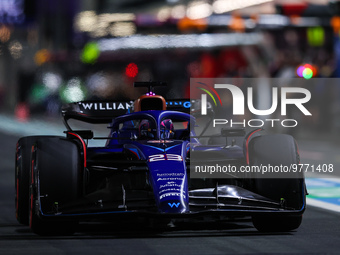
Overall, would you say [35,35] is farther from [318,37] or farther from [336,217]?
[336,217]

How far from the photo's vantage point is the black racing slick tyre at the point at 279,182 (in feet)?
28.7

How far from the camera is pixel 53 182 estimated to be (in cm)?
854

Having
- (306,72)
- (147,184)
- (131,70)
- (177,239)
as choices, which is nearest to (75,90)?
(306,72)

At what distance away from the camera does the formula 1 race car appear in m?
8.34

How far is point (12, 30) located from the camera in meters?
84.2

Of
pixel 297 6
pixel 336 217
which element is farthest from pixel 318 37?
pixel 336 217

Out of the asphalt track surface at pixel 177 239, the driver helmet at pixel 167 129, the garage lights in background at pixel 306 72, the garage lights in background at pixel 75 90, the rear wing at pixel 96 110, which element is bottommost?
the asphalt track surface at pixel 177 239

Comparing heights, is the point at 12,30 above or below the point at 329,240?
above

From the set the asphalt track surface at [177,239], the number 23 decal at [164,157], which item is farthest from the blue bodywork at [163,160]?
the asphalt track surface at [177,239]

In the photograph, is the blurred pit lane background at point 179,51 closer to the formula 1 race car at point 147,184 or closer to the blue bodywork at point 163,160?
the blue bodywork at point 163,160

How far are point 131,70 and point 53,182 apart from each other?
37291 mm

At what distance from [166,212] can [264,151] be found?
54.7 inches

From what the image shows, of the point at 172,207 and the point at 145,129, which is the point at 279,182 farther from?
the point at 145,129

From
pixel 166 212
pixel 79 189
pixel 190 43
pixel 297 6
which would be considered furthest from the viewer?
pixel 190 43
